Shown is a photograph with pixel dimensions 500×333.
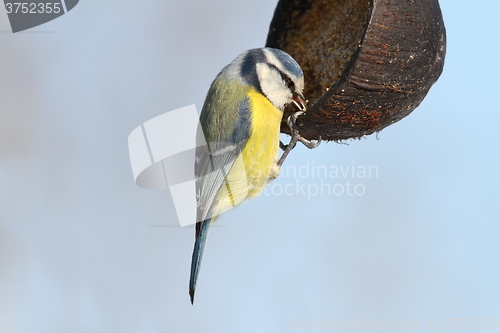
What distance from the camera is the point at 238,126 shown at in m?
1.74

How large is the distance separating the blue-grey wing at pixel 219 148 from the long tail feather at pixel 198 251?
0.03 metres

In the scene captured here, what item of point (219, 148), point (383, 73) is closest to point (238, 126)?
point (219, 148)

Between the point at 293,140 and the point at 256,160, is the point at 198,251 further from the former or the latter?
the point at 293,140

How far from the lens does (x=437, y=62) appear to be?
145 centimetres

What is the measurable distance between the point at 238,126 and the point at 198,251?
43 cm

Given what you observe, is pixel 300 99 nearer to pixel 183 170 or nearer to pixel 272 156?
pixel 272 156

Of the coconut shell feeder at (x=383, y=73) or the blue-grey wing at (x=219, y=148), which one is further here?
the blue-grey wing at (x=219, y=148)

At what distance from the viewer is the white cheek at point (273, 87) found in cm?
170

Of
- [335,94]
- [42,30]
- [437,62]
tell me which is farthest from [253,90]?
[42,30]

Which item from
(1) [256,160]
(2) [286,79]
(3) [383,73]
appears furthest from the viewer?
(1) [256,160]

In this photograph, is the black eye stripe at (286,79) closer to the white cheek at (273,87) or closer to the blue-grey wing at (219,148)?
the white cheek at (273,87)

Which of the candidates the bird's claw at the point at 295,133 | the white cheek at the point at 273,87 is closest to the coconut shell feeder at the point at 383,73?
the bird's claw at the point at 295,133

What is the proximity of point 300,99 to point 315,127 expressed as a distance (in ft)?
0.52

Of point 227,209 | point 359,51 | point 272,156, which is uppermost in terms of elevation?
point 359,51
